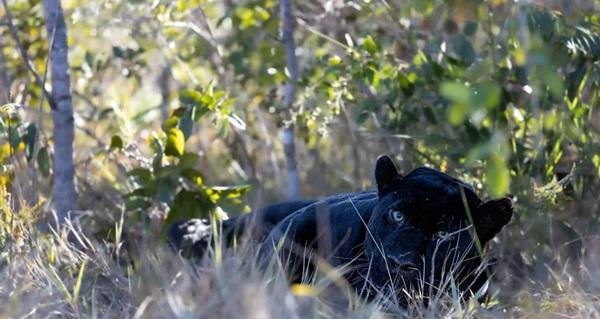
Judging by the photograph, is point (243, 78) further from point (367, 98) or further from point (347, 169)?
point (367, 98)

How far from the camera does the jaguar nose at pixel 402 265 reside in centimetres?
368

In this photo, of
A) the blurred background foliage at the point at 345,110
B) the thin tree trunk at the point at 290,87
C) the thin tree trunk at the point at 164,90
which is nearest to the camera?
the blurred background foliage at the point at 345,110

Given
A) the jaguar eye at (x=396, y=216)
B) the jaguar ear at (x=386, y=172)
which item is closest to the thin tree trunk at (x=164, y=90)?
the jaguar ear at (x=386, y=172)

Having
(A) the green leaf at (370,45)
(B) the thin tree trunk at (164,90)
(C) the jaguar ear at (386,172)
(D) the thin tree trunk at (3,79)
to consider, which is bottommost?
(B) the thin tree trunk at (164,90)

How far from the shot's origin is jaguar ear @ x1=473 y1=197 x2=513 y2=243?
3850 mm

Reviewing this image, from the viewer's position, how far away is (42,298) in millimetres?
3561

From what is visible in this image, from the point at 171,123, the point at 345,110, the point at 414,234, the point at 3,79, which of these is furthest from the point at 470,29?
the point at 3,79

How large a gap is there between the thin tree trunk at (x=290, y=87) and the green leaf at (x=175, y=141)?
25.7 inches

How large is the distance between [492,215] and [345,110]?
1852 mm

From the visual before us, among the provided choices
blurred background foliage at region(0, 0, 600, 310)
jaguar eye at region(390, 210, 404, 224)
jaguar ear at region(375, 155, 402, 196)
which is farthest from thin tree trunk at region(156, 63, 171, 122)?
jaguar eye at region(390, 210, 404, 224)

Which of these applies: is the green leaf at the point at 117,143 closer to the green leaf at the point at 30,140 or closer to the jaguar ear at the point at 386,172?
the green leaf at the point at 30,140

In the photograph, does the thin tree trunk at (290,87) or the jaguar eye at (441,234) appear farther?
the thin tree trunk at (290,87)

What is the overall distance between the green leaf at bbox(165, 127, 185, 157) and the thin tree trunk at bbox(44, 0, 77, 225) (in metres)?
0.48

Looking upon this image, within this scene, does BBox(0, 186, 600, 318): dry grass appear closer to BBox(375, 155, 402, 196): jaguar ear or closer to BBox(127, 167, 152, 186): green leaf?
BBox(375, 155, 402, 196): jaguar ear
